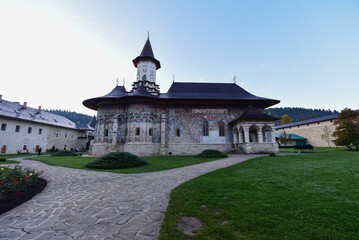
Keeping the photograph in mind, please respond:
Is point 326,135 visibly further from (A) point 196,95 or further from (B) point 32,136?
(B) point 32,136

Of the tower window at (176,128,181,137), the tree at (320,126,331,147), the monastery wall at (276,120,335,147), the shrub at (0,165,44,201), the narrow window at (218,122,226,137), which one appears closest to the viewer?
the shrub at (0,165,44,201)

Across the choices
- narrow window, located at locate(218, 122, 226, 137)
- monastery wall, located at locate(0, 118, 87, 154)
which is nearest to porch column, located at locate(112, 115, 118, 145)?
narrow window, located at locate(218, 122, 226, 137)

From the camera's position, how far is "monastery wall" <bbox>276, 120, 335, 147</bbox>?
3234cm

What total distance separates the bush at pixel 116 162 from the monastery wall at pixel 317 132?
134 feet

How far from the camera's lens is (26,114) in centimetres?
2728

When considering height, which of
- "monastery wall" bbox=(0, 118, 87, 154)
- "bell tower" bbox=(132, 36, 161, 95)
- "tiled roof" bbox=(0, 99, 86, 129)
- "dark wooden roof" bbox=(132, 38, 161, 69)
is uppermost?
"dark wooden roof" bbox=(132, 38, 161, 69)

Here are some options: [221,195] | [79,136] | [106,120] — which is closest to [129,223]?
[221,195]

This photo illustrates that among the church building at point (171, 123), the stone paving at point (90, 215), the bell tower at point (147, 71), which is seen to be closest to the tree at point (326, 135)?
the church building at point (171, 123)

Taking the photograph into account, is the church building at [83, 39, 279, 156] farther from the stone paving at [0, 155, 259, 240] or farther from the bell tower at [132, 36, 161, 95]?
the stone paving at [0, 155, 259, 240]

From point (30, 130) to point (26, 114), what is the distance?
3.03 metres

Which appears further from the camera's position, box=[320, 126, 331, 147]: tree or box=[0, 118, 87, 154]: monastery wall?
box=[320, 126, 331, 147]: tree

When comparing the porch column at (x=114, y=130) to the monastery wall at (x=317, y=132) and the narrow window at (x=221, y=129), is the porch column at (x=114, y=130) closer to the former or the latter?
the narrow window at (x=221, y=129)

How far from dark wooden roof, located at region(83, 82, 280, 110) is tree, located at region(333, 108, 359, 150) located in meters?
10.9

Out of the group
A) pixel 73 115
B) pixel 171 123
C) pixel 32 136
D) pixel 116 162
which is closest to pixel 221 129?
pixel 171 123
